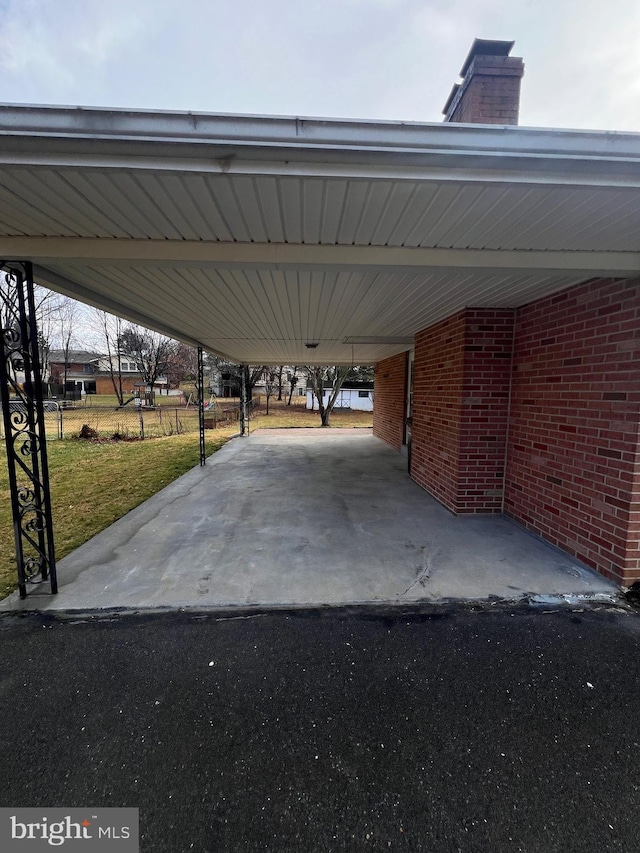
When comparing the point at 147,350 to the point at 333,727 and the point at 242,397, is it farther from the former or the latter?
the point at 333,727

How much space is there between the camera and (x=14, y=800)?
4.59 ft

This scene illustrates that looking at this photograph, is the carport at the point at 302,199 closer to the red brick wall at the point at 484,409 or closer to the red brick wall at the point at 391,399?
the red brick wall at the point at 484,409

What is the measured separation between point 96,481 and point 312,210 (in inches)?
252

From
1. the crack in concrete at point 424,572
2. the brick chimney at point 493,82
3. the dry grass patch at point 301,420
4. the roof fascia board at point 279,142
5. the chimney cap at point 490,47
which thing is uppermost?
the chimney cap at point 490,47

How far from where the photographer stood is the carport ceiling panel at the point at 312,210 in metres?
1.75

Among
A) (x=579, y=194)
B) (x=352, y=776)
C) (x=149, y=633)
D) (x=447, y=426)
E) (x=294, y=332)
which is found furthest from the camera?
(x=294, y=332)

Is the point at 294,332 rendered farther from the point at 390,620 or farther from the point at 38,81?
the point at 390,620

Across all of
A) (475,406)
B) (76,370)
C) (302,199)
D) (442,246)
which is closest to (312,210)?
(302,199)

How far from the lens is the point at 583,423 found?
3.29 meters

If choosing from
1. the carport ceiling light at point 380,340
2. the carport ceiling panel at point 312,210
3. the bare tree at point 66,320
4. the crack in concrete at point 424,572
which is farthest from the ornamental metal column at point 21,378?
the bare tree at point 66,320

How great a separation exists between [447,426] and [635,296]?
2.55 meters

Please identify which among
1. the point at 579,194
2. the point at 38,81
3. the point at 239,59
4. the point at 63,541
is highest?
the point at 239,59

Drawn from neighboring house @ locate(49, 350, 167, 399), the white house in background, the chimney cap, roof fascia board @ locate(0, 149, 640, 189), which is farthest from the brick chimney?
neighboring house @ locate(49, 350, 167, 399)

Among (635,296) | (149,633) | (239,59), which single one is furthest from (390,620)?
(239,59)
